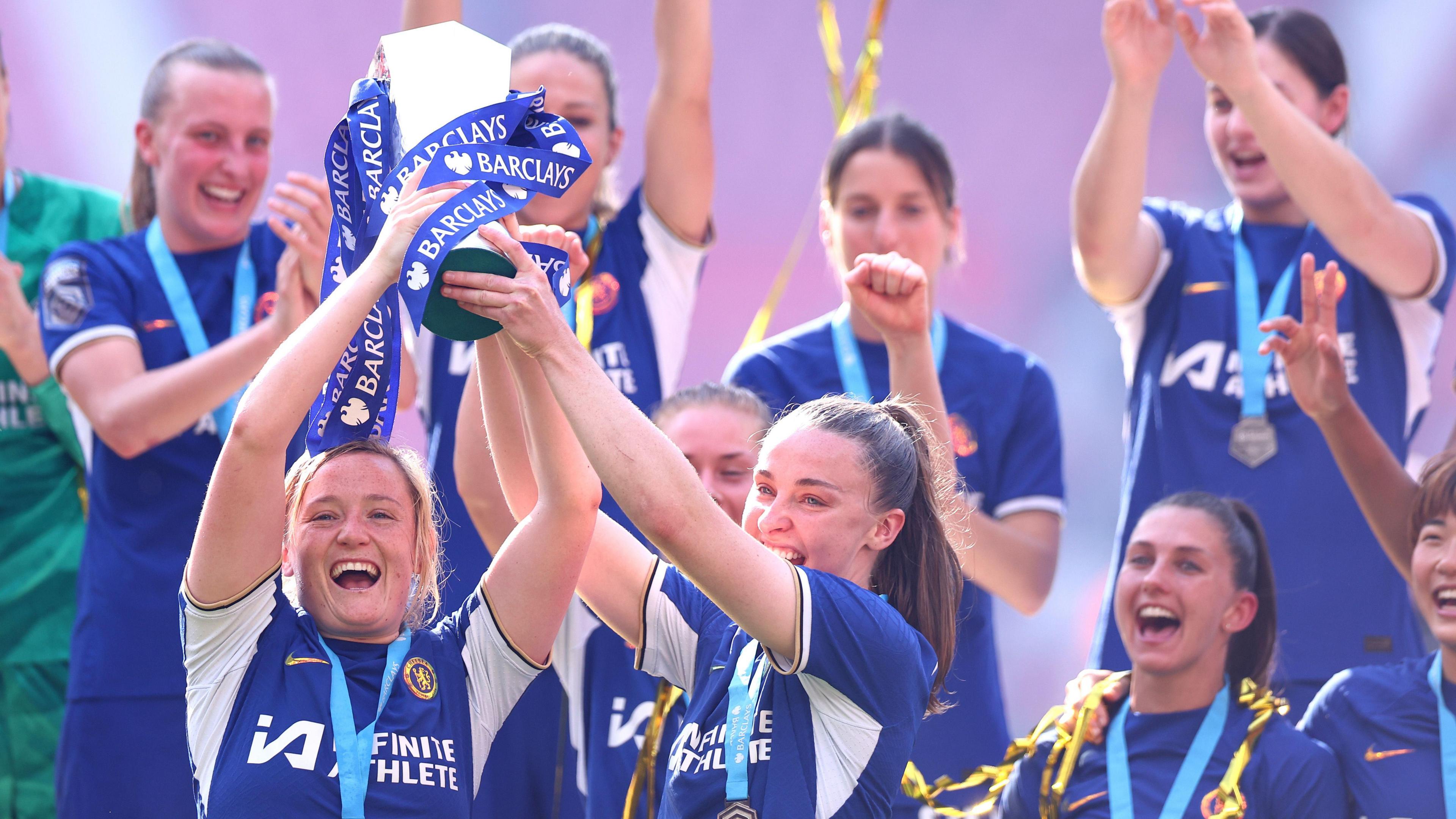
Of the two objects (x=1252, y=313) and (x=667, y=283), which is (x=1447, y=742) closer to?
(x=1252, y=313)

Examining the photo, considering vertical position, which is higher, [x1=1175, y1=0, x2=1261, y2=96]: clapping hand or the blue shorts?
[x1=1175, y1=0, x2=1261, y2=96]: clapping hand

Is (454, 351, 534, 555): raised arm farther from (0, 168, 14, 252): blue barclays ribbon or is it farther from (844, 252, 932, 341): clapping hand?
(0, 168, 14, 252): blue barclays ribbon

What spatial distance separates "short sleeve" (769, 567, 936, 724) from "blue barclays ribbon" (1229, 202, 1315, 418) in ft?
5.34

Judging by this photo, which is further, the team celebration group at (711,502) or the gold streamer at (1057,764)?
the gold streamer at (1057,764)

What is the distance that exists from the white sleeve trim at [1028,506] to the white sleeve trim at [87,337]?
81.7 inches

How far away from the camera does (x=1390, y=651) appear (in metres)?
3.43

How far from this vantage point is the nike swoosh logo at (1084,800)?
3.14m

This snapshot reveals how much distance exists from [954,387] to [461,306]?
1.72 m

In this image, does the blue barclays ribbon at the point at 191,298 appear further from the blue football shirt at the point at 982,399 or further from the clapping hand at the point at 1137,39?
the clapping hand at the point at 1137,39

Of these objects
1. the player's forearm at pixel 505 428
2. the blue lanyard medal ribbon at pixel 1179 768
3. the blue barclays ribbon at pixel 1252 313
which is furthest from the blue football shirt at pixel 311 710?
the blue barclays ribbon at pixel 1252 313

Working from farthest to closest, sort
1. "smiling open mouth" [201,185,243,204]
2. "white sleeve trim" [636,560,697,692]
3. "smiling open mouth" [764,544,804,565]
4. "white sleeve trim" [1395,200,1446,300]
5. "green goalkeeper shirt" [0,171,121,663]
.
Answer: "green goalkeeper shirt" [0,171,121,663], "smiling open mouth" [201,185,243,204], "white sleeve trim" [1395,200,1446,300], "white sleeve trim" [636,560,697,692], "smiling open mouth" [764,544,804,565]

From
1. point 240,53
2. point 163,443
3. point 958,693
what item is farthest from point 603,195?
point 958,693

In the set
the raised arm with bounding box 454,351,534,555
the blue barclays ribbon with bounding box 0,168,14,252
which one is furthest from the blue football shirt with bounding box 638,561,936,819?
the blue barclays ribbon with bounding box 0,168,14,252

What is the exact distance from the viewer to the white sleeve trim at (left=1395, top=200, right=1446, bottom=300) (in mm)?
3613
